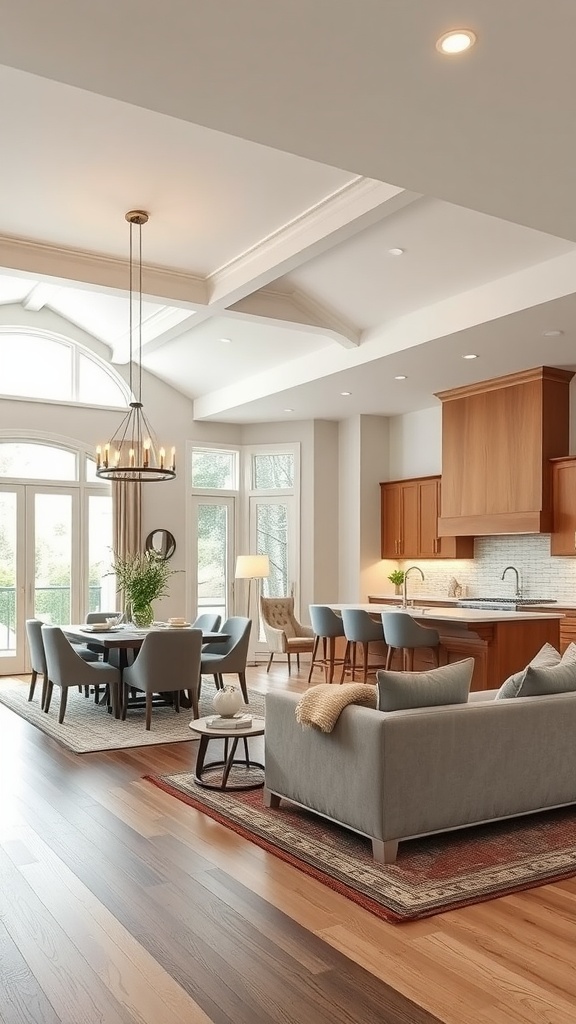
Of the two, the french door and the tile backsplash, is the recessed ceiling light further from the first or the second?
the french door

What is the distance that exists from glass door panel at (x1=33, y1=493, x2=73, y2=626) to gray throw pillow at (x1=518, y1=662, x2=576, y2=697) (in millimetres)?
6912

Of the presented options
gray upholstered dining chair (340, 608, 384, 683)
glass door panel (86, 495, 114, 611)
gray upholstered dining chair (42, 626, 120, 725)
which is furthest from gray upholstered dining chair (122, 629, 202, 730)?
glass door panel (86, 495, 114, 611)

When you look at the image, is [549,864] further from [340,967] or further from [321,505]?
[321,505]

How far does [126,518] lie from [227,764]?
5.94 meters

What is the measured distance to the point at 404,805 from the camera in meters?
3.72

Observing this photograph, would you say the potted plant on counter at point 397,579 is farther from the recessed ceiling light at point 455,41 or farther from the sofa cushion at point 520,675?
the recessed ceiling light at point 455,41

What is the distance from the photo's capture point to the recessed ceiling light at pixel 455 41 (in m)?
2.88

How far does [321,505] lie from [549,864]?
7562mm

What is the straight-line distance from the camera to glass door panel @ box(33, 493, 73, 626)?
10023 mm

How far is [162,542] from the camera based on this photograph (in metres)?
10.8

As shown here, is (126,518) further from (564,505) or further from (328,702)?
(328,702)

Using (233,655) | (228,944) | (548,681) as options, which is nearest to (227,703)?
(548,681)

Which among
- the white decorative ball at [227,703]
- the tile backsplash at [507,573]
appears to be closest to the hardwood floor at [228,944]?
the white decorative ball at [227,703]

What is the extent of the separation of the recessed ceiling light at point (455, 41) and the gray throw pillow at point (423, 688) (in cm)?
244
